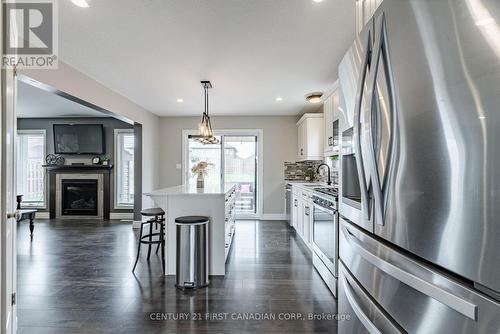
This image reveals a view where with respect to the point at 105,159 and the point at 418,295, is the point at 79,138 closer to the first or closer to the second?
the point at 105,159

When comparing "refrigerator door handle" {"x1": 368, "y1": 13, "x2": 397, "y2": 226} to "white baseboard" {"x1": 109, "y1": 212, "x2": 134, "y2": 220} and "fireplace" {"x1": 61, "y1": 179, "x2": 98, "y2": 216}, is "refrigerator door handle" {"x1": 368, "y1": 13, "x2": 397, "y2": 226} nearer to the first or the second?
"white baseboard" {"x1": 109, "y1": 212, "x2": 134, "y2": 220}

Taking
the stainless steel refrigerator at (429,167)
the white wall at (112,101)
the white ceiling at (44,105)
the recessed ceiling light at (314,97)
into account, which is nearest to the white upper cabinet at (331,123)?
the recessed ceiling light at (314,97)

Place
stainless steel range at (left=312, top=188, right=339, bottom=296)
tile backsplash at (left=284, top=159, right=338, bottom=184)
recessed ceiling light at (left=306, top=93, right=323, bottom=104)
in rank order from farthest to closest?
1. tile backsplash at (left=284, top=159, right=338, bottom=184)
2. recessed ceiling light at (left=306, top=93, right=323, bottom=104)
3. stainless steel range at (left=312, top=188, right=339, bottom=296)

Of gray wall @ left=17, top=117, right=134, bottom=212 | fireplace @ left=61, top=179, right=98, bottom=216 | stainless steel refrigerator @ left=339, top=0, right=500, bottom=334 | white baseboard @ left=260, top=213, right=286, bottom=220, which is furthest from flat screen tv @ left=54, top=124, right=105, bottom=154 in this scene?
stainless steel refrigerator @ left=339, top=0, right=500, bottom=334

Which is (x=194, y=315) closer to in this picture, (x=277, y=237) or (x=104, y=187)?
(x=277, y=237)

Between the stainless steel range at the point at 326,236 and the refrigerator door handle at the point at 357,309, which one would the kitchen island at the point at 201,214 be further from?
the refrigerator door handle at the point at 357,309

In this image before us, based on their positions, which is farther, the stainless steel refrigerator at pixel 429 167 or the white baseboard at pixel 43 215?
the white baseboard at pixel 43 215

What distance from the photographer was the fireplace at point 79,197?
6.50 metres

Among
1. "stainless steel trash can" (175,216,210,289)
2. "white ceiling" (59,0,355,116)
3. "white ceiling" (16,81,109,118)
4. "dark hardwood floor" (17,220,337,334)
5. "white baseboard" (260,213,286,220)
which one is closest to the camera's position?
"dark hardwood floor" (17,220,337,334)

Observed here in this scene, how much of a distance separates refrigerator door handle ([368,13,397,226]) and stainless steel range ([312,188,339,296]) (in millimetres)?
1492

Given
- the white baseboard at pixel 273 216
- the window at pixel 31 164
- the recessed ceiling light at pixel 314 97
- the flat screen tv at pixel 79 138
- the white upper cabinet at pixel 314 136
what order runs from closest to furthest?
the recessed ceiling light at pixel 314 97 → the white upper cabinet at pixel 314 136 → the white baseboard at pixel 273 216 → the flat screen tv at pixel 79 138 → the window at pixel 31 164

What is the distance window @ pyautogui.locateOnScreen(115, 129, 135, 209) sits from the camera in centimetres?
648

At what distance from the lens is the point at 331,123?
4.31 meters

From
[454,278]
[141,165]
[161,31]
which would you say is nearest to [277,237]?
[141,165]
